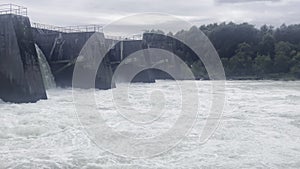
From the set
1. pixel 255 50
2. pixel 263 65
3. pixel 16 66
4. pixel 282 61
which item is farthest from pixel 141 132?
pixel 255 50

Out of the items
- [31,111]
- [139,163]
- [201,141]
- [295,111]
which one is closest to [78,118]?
[31,111]

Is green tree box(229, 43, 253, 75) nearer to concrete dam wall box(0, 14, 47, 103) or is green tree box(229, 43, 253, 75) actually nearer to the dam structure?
the dam structure

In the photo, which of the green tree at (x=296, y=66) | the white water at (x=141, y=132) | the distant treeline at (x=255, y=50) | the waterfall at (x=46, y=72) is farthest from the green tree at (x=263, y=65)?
the white water at (x=141, y=132)

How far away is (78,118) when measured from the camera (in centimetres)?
1253

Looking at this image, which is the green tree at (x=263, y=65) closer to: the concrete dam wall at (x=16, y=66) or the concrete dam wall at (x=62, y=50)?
the concrete dam wall at (x=62, y=50)

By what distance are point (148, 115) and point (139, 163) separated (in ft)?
21.9

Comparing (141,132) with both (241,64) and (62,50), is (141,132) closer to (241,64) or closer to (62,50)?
(62,50)

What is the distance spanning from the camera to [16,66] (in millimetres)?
17062

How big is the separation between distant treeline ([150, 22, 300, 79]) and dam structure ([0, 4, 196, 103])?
1672cm

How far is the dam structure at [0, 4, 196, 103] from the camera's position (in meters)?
17.0

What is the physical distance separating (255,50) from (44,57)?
148 feet

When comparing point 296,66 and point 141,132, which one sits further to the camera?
point 296,66

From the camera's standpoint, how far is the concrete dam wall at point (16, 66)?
16844 mm

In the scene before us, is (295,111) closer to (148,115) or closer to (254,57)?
(148,115)
